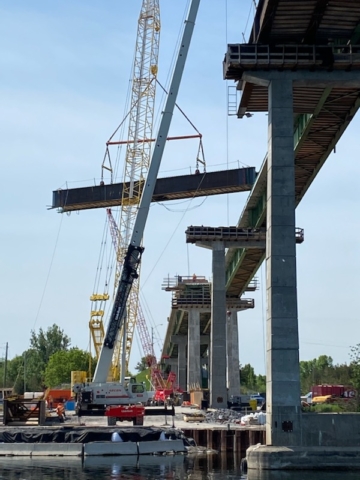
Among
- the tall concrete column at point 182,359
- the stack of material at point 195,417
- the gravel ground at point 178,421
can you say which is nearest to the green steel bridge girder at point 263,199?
the gravel ground at point 178,421

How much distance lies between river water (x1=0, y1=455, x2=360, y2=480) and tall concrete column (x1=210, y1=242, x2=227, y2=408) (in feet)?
89.3

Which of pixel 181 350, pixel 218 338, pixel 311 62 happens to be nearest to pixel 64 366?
pixel 181 350

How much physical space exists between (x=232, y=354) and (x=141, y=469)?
67928 mm

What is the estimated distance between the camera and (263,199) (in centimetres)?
6650

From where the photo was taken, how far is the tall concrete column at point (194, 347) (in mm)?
106125

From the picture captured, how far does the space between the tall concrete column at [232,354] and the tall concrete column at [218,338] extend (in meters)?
32.6

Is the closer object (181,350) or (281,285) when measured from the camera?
→ (281,285)

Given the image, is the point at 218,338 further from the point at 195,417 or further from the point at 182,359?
the point at 182,359

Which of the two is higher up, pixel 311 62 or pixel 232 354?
pixel 311 62

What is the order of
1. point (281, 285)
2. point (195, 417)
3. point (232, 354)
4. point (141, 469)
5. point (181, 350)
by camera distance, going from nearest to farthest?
point (281, 285)
point (141, 469)
point (195, 417)
point (232, 354)
point (181, 350)

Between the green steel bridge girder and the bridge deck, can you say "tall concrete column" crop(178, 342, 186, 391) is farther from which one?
the bridge deck

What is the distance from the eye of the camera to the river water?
32.0 metres

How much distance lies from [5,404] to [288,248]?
2701 cm

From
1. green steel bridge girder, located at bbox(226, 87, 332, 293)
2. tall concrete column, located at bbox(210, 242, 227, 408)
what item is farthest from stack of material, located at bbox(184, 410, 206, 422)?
green steel bridge girder, located at bbox(226, 87, 332, 293)
